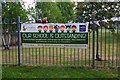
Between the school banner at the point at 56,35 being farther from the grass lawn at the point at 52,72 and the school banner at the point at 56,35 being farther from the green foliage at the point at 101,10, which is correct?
the green foliage at the point at 101,10

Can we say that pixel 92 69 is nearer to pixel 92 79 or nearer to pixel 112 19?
pixel 92 79

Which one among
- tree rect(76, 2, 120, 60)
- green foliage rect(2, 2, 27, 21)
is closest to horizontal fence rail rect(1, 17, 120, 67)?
tree rect(76, 2, 120, 60)

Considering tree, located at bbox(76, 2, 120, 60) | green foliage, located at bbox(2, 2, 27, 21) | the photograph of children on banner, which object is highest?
green foliage, located at bbox(2, 2, 27, 21)

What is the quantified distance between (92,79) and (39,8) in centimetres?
1305

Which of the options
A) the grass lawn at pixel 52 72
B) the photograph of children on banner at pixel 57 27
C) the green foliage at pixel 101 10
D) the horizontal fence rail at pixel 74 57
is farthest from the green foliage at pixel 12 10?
the grass lawn at pixel 52 72

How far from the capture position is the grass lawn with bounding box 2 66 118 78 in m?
5.96

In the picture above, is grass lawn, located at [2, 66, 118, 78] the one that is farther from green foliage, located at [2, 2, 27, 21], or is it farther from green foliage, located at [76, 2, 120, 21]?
green foliage, located at [2, 2, 27, 21]

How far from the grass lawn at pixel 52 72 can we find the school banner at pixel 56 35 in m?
0.71

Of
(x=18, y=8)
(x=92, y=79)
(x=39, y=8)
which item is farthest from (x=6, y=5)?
(x=92, y=79)

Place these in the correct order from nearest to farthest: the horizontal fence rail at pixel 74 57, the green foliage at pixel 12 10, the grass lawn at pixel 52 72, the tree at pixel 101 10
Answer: the grass lawn at pixel 52 72
the horizontal fence rail at pixel 74 57
the tree at pixel 101 10
the green foliage at pixel 12 10

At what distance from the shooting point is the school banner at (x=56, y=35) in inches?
274

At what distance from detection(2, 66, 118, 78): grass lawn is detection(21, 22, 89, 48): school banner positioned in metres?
0.71

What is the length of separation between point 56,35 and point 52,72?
1177mm

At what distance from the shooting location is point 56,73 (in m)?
6.27
